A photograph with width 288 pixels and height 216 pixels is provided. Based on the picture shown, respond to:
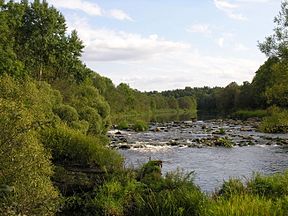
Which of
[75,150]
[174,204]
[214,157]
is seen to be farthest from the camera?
[214,157]

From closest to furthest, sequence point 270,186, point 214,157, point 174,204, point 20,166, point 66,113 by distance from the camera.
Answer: point 20,166 < point 174,204 < point 270,186 < point 66,113 < point 214,157

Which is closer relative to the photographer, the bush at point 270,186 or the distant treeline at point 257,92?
the bush at point 270,186

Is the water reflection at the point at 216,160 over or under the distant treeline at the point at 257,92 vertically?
under

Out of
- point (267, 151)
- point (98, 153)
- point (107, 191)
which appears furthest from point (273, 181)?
point (267, 151)

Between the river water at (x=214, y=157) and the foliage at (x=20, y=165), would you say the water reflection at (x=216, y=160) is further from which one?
the foliage at (x=20, y=165)

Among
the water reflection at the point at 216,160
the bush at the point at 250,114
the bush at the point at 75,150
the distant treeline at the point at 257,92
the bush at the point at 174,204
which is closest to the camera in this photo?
the bush at the point at 174,204

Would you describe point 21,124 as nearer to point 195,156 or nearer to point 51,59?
point 195,156

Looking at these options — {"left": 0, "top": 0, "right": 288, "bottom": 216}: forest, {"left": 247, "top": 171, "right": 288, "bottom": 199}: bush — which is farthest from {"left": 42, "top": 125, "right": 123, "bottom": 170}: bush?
{"left": 247, "top": 171, "right": 288, "bottom": 199}: bush

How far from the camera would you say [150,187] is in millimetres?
16766

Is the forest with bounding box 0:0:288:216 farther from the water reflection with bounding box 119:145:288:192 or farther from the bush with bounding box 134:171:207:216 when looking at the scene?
the water reflection with bounding box 119:145:288:192

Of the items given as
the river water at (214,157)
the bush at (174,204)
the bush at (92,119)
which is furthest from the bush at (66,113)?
the bush at (174,204)

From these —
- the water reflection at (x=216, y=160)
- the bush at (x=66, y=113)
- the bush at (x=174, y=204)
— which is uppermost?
the bush at (x=66, y=113)

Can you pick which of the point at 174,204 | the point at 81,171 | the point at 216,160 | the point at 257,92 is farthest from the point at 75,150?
the point at 257,92

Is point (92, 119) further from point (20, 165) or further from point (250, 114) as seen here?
point (250, 114)
